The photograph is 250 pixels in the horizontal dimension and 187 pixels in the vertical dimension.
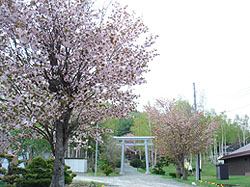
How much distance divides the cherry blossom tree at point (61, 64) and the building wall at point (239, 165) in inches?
722

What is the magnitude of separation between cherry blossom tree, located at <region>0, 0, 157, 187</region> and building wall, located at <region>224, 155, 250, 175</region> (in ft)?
60.1

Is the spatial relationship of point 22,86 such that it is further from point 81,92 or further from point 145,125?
point 145,125

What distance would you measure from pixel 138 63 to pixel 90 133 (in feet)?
7.68

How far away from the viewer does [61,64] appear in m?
5.55

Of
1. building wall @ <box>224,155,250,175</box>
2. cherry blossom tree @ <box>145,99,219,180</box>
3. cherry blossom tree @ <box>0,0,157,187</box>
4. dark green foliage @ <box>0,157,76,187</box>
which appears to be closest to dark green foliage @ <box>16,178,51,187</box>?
dark green foliage @ <box>0,157,76,187</box>

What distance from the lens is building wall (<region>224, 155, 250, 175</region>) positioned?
67.7 feet

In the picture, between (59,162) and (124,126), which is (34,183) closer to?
(59,162)

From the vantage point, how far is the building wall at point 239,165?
2063 cm

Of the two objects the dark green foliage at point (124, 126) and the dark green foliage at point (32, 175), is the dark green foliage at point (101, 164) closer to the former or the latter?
the dark green foliage at point (32, 175)

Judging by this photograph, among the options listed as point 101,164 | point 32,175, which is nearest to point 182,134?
point 32,175

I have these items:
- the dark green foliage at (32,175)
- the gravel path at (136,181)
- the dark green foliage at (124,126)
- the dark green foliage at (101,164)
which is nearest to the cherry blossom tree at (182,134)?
the gravel path at (136,181)

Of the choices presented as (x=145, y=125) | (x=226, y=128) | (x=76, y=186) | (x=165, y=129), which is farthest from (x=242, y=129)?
(x=76, y=186)

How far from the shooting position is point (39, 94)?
15.2ft

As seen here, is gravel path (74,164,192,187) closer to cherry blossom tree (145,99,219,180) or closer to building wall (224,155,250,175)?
cherry blossom tree (145,99,219,180)
